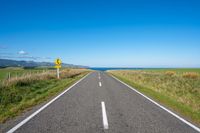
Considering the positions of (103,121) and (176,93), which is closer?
(103,121)

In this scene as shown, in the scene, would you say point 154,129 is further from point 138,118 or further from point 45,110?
point 45,110

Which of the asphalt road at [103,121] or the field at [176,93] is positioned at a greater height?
the asphalt road at [103,121]

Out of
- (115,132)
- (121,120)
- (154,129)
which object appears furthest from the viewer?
(121,120)

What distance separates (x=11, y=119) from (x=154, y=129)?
4.57 metres

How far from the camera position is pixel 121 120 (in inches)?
235

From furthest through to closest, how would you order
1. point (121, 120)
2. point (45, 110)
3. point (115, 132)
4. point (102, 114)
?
point (45, 110)
point (102, 114)
point (121, 120)
point (115, 132)

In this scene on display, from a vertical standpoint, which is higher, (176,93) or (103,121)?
(103,121)

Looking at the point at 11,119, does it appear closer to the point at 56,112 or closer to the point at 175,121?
the point at 56,112

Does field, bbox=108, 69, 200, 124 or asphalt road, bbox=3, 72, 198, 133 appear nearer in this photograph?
asphalt road, bbox=3, 72, 198, 133

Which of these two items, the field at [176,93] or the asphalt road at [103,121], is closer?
the asphalt road at [103,121]

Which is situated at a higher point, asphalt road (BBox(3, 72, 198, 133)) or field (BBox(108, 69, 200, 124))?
asphalt road (BBox(3, 72, 198, 133))

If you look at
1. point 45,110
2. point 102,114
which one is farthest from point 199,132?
point 45,110

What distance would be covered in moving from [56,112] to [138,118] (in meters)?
3.08

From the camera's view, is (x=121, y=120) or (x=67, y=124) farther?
(x=121, y=120)
